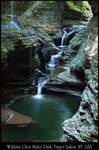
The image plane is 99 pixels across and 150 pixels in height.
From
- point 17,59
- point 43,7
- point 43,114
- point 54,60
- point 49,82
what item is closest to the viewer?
point 43,114

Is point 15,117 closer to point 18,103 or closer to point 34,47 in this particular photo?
point 18,103

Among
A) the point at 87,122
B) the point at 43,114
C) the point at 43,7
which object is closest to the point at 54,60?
the point at 43,7

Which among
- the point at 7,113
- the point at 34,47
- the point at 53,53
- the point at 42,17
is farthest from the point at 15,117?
the point at 42,17

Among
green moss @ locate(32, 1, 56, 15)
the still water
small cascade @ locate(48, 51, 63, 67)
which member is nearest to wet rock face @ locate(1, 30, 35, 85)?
the still water

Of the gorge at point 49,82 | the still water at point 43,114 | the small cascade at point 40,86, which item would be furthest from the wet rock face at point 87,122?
the small cascade at point 40,86

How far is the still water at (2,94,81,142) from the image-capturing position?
12844mm

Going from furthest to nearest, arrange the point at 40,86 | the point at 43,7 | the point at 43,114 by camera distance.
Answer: the point at 43,7, the point at 40,86, the point at 43,114

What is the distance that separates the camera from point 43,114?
615 inches

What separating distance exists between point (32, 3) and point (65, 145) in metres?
25.6

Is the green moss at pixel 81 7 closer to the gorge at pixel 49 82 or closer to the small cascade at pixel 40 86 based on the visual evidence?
the gorge at pixel 49 82

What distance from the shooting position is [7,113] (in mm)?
14773

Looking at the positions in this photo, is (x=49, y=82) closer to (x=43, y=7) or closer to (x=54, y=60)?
(x=54, y=60)

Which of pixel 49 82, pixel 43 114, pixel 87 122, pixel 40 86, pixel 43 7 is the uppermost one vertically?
pixel 43 7

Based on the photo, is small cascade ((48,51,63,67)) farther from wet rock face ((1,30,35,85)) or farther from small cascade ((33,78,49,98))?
wet rock face ((1,30,35,85))
